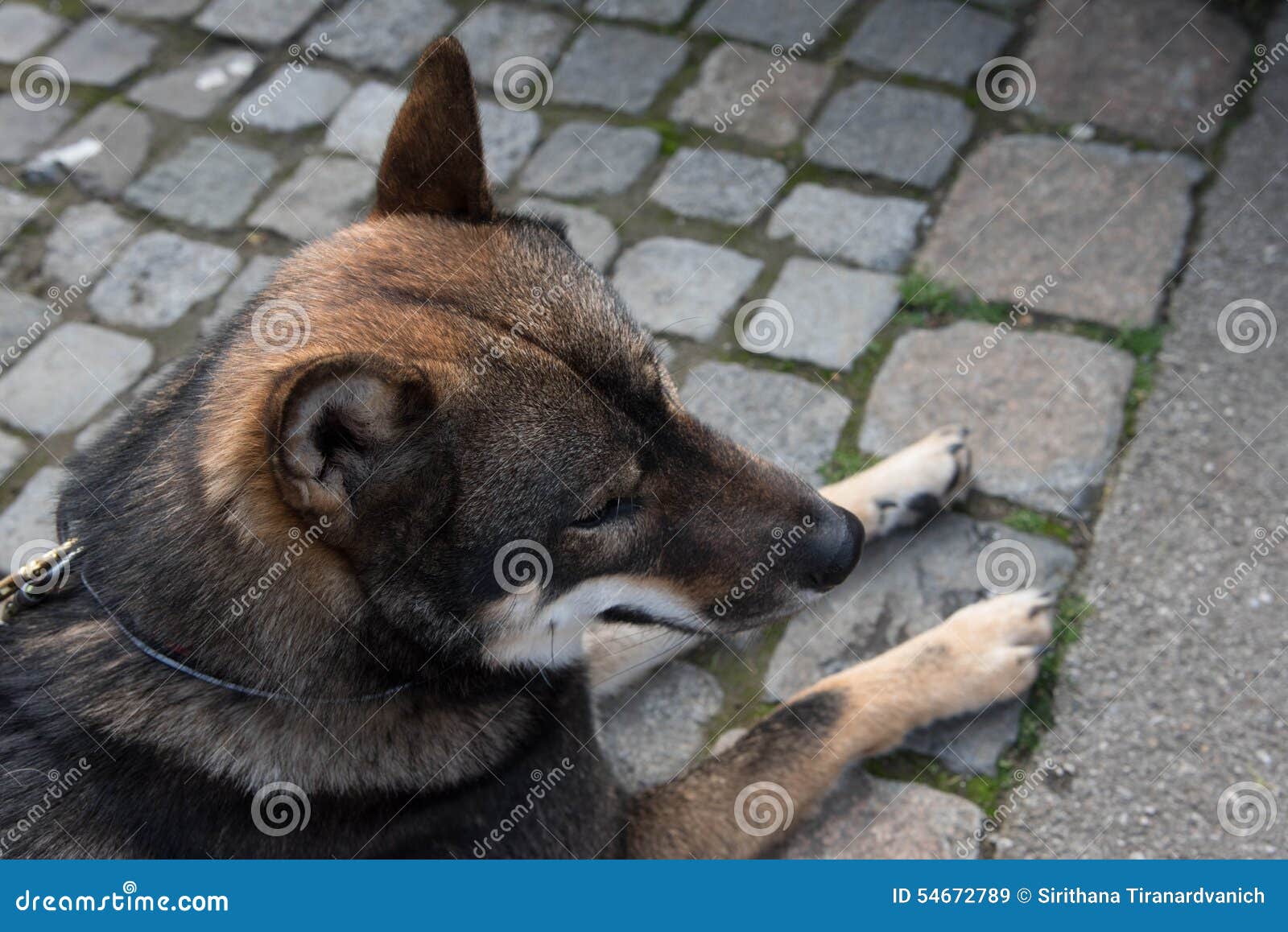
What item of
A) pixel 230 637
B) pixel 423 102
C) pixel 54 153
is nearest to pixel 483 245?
pixel 423 102

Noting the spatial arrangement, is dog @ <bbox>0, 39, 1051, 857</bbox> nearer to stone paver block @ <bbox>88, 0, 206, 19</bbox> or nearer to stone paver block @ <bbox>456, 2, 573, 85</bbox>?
stone paver block @ <bbox>456, 2, 573, 85</bbox>

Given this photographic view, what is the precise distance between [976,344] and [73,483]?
130 inches

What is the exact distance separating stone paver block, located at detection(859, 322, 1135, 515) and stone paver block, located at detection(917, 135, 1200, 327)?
0.81 ft

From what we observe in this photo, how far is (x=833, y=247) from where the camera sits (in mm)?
4887

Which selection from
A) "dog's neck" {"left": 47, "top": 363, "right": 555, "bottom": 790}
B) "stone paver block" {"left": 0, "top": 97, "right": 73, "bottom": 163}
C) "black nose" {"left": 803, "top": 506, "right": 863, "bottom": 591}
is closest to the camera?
"dog's neck" {"left": 47, "top": 363, "right": 555, "bottom": 790}

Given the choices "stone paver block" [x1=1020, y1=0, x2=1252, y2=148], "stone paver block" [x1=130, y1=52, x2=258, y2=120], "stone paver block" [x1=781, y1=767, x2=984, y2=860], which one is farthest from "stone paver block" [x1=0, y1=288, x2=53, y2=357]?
"stone paver block" [x1=1020, y1=0, x2=1252, y2=148]

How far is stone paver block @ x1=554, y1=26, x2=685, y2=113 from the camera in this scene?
5.63m

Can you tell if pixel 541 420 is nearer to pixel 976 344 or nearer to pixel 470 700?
pixel 470 700

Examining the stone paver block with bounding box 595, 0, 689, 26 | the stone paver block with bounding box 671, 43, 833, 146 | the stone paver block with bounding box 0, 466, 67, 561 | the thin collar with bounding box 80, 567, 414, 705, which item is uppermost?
Result: the stone paver block with bounding box 595, 0, 689, 26

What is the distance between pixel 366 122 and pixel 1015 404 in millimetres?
3579

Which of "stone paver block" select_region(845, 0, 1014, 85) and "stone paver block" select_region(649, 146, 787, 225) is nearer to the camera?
"stone paver block" select_region(649, 146, 787, 225)

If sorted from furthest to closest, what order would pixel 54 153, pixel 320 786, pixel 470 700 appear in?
pixel 54 153, pixel 470 700, pixel 320 786

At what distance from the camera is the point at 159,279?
5133 mm

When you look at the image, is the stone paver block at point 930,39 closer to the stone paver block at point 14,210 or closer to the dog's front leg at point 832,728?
the dog's front leg at point 832,728
